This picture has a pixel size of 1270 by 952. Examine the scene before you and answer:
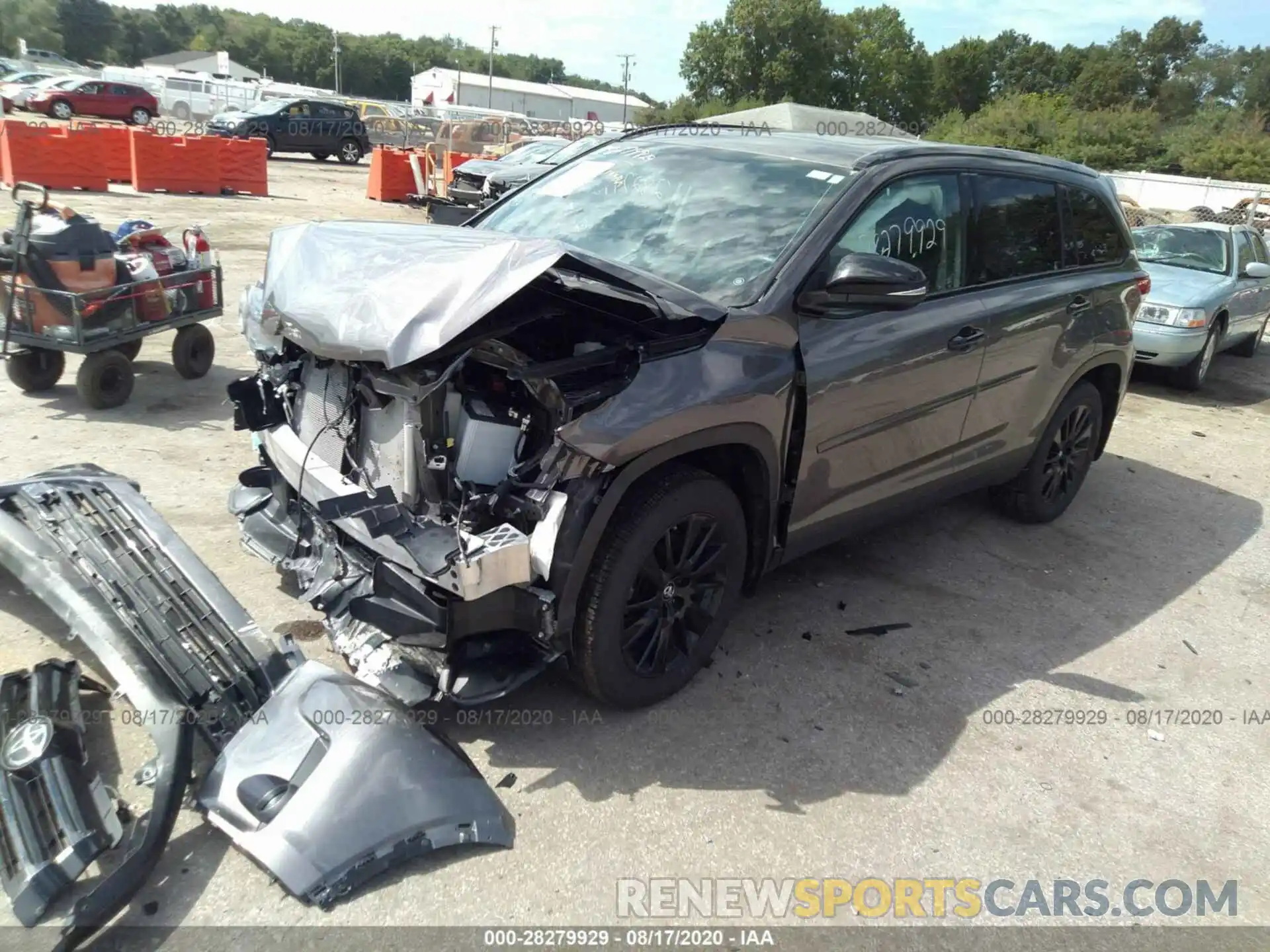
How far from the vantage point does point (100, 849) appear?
2338mm

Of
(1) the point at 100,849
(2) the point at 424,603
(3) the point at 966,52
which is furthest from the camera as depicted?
(3) the point at 966,52

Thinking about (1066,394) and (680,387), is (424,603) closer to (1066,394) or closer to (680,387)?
(680,387)

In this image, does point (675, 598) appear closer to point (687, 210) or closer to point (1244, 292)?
point (687, 210)

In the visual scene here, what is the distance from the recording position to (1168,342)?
9023 mm

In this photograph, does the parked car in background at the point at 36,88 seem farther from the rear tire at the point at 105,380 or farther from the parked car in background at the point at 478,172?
the rear tire at the point at 105,380

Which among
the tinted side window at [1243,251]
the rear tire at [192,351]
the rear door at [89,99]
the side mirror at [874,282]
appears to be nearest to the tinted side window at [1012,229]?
the side mirror at [874,282]

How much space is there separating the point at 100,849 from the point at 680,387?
208cm

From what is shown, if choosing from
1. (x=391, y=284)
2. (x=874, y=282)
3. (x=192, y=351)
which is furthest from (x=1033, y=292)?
(x=192, y=351)

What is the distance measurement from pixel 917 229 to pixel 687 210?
1001 mm

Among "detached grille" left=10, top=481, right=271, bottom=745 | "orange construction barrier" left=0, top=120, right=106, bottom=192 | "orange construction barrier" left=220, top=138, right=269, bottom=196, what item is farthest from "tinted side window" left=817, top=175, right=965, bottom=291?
"orange construction barrier" left=220, top=138, right=269, bottom=196

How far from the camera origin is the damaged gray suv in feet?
9.15

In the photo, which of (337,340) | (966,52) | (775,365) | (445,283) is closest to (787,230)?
(775,365)

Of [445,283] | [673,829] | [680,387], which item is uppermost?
[445,283]

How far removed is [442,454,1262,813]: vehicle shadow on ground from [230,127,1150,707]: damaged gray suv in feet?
0.85
